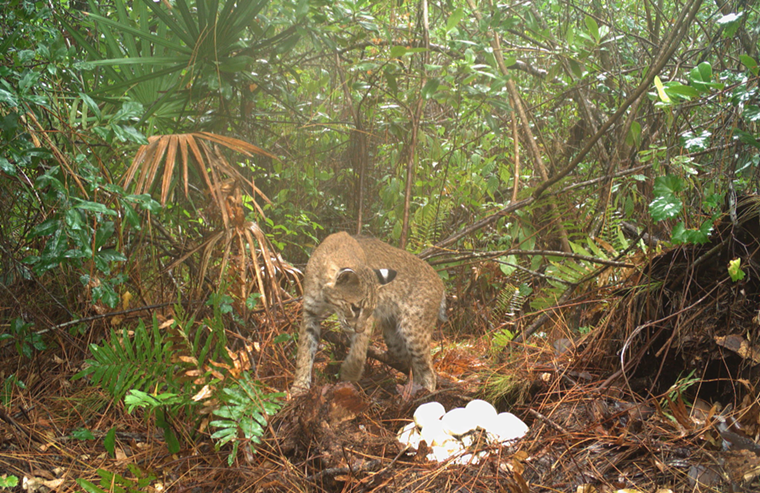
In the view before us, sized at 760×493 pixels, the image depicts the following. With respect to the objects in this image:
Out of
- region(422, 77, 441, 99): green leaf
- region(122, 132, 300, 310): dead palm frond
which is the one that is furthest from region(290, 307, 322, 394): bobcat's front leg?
region(422, 77, 441, 99): green leaf

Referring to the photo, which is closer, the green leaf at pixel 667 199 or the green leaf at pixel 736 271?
the green leaf at pixel 736 271

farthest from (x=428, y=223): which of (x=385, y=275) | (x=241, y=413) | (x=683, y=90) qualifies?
(x=241, y=413)

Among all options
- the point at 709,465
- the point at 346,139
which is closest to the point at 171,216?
the point at 346,139

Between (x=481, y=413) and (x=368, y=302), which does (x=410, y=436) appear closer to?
(x=481, y=413)

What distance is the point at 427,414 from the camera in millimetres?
3311

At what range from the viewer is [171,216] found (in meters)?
4.52

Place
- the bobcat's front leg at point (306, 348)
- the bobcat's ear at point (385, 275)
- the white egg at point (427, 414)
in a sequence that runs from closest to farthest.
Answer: the white egg at point (427, 414) < the bobcat's front leg at point (306, 348) < the bobcat's ear at point (385, 275)

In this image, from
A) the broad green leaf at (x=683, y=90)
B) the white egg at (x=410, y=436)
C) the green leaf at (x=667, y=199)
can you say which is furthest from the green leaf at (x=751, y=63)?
the white egg at (x=410, y=436)

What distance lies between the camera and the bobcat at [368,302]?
4.21 m

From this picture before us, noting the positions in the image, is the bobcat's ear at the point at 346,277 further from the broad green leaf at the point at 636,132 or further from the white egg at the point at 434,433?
the broad green leaf at the point at 636,132

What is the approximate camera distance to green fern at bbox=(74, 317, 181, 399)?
3074 mm

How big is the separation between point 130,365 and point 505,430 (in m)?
2.07

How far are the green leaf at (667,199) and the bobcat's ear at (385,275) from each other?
199 centimetres

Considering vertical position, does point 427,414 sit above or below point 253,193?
below
